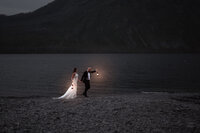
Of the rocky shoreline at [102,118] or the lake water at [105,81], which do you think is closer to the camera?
the rocky shoreline at [102,118]

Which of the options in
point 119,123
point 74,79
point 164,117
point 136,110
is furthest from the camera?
point 74,79

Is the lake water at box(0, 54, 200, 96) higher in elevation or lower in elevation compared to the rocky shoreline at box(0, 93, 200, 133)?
higher

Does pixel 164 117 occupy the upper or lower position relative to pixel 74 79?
lower

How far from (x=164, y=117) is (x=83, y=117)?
500cm

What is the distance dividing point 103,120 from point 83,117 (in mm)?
1380

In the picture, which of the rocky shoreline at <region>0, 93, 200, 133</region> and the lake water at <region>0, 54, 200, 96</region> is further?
the lake water at <region>0, 54, 200, 96</region>

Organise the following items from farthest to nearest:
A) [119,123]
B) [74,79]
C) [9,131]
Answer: [74,79]
[119,123]
[9,131]

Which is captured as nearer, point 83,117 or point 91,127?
point 91,127

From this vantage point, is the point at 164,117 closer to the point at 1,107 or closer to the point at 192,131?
the point at 192,131

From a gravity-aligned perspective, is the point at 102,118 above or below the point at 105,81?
below

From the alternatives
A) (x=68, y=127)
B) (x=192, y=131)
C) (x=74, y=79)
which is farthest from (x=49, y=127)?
(x=74, y=79)

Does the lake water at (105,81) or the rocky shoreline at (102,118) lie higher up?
the lake water at (105,81)

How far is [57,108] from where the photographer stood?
1834cm

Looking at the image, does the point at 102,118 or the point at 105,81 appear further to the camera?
the point at 105,81
